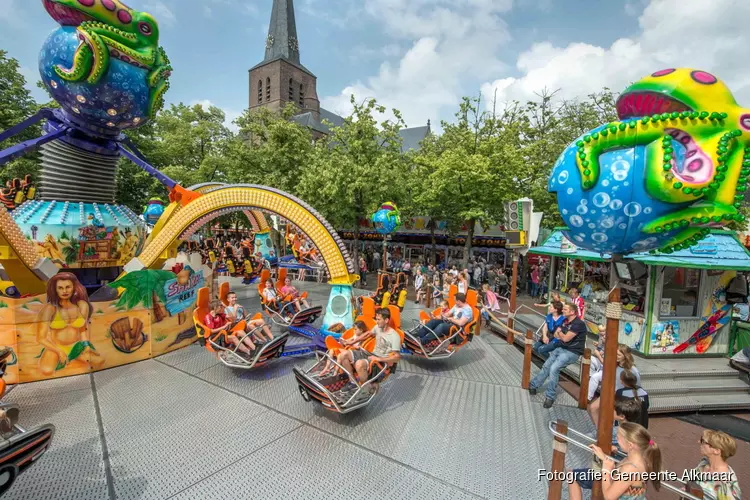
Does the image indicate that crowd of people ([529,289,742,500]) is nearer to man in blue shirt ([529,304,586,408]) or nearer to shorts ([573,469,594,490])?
shorts ([573,469,594,490])

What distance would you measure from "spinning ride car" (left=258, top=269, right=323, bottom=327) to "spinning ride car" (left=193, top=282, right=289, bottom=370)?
1939mm

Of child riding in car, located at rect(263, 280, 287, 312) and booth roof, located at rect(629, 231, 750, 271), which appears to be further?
child riding in car, located at rect(263, 280, 287, 312)

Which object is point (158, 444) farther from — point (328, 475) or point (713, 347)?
point (713, 347)

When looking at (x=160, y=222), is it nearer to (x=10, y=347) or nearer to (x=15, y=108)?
(x=10, y=347)

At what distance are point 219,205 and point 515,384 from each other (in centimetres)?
702

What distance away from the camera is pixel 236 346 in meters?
6.67

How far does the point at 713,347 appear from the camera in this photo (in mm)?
8531

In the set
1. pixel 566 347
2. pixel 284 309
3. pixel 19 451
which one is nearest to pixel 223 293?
pixel 284 309

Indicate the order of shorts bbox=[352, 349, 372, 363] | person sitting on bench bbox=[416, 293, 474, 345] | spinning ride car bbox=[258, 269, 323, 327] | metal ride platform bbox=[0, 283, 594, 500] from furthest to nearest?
spinning ride car bbox=[258, 269, 323, 327]
person sitting on bench bbox=[416, 293, 474, 345]
shorts bbox=[352, 349, 372, 363]
metal ride platform bbox=[0, 283, 594, 500]

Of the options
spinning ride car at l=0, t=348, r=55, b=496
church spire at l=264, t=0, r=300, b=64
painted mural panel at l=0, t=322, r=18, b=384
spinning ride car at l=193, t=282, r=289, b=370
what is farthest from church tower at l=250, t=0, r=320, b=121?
spinning ride car at l=0, t=348, r=55, b=496

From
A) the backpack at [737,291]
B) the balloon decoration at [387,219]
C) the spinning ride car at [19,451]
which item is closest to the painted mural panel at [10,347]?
the spinning ride car at [19,451]

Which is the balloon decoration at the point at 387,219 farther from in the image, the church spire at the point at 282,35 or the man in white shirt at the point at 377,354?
the church spire at the point at 282,35

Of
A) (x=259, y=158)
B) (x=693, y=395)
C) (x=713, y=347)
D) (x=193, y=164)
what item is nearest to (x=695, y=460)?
(x=693, y=395)

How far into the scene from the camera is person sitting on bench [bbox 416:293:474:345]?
7.44 metres
